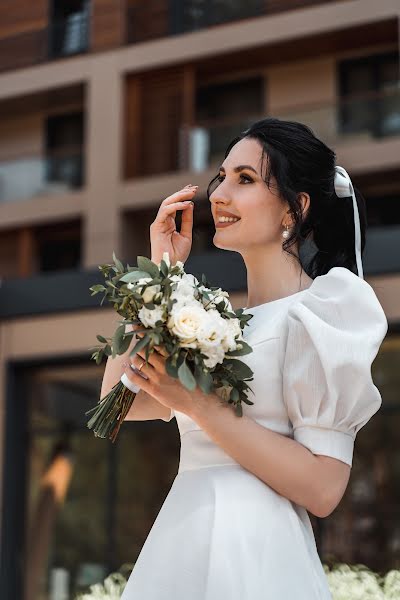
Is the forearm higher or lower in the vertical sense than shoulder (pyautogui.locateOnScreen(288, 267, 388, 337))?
lower

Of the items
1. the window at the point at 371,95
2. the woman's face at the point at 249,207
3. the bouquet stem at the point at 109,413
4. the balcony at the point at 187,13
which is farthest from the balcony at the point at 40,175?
the bouquet stem at the point at 109,413

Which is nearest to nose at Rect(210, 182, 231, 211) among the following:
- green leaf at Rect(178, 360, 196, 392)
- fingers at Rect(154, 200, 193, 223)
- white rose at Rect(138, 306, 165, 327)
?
fingers at Rect(154, 200, 193, 223)

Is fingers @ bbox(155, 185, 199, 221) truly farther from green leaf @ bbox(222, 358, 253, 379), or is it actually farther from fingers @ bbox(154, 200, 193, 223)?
green leaf @ bbox(222, 358, 253, 379)

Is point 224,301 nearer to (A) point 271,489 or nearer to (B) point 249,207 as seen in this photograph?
(B) point 249,207

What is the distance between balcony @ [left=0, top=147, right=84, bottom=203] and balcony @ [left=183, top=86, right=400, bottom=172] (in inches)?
91.3

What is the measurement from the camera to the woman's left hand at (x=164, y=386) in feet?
8.08

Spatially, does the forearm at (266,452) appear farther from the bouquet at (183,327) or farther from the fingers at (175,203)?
the fingers at (175,203)

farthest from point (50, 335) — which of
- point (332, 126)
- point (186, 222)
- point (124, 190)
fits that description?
point (186, 222)

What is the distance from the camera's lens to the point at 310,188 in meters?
2.91

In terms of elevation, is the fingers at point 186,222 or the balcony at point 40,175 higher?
the balcony at point 40,175

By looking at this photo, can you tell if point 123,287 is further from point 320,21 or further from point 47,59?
point 47,59

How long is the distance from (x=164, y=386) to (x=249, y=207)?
0.60 meters

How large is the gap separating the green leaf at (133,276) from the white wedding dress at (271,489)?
331mm

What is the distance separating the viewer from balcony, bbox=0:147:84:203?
2023 centimetres
